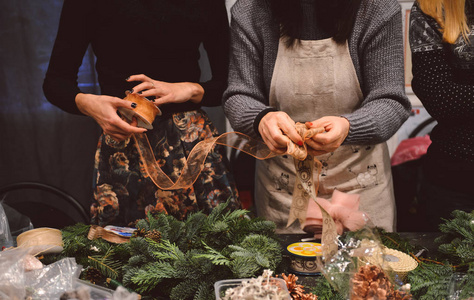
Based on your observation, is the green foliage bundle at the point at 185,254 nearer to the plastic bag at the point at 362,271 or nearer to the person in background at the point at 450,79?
the plastic bag at the point at 362,271

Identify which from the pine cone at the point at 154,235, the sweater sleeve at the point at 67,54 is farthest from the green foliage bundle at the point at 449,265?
the sweater sleeve at the point at 67,54

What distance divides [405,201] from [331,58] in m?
1.52

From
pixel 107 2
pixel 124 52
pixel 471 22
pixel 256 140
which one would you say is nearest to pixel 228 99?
pixel 256 140

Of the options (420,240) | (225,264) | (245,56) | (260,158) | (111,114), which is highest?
(245,56)

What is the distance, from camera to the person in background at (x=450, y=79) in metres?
1.39

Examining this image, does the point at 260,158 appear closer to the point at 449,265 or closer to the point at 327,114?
the point at 327,114

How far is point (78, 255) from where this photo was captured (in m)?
1.12

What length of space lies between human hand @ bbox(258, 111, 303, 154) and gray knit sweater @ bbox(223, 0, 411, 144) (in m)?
0.10

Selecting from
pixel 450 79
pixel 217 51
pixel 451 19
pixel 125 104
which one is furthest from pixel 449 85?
pixel 125 104

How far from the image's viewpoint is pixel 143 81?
1354 mm

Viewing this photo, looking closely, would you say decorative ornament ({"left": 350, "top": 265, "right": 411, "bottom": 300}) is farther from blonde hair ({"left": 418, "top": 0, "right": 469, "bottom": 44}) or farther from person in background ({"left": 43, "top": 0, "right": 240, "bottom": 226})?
blonde hair ({"left": 418, "top": 0, "right": 469, "bottom": 44})

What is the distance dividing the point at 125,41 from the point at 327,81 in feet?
2.23

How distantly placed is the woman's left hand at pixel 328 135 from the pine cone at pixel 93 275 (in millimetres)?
601

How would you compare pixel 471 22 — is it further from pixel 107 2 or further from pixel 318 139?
pixel 107 2
